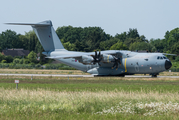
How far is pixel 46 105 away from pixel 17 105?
1.64m

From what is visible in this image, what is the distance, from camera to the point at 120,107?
49.9 ft

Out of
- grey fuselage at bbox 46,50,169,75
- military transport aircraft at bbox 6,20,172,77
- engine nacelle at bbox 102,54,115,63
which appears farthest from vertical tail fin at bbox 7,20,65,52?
engine nacelle at bbox 102,54,115,63

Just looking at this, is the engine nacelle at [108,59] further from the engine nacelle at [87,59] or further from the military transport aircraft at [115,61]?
the engine nacelle at [87,59]

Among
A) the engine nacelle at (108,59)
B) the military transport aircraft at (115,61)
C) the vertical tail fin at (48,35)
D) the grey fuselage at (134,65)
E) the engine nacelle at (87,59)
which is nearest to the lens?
the grey fuselage at (134,65)

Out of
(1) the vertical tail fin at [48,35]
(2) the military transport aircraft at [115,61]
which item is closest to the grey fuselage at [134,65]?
(2) the military transport aircraft at [115,61]

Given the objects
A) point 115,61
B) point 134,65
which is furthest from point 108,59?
point 134,65

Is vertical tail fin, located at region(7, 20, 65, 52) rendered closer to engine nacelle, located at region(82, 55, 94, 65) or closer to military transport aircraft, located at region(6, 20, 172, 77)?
military transport aircraft, located at region(6, 20, 172, 77)

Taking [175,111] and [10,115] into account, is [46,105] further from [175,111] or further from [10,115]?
[175,111]

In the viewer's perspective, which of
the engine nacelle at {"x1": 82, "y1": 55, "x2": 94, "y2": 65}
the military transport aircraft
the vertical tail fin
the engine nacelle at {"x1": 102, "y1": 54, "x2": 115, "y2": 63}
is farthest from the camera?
the vertical tail fin

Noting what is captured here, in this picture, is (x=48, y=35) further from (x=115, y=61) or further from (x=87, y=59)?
(x=115, y=61)

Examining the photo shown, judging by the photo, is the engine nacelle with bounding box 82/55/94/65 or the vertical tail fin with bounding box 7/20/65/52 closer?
the engine nacelle with bounding box 82/55/94/65

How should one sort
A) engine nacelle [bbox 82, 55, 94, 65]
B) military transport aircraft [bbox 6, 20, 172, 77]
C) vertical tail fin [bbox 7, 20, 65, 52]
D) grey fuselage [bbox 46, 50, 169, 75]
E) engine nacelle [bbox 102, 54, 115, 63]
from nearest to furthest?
grey fuselage [bbox 46, 50, 169, 75], military transport aircraft [bbox 6, 20, 172, 77], engine nacelle [bbox 102, 54, 115, 63], engine nacelle [bbox 82, 55, 94, 65], vertical tail fin [bbox 7, 20, 65, 52]

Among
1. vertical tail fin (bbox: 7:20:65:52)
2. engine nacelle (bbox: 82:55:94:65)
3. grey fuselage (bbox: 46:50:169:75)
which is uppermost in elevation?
vertical tail fin (bbox: 7:20:65:52)

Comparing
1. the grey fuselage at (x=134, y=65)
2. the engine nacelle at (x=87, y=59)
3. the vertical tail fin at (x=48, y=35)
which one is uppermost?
the vertical tail fin at (x=48, y=35)
